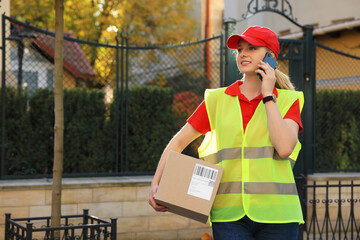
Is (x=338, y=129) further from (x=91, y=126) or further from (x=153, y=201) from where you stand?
(x=153, y=201)

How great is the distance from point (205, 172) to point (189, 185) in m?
0.10

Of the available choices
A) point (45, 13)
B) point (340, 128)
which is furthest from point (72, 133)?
point (45, 13)

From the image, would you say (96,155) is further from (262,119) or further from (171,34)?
(171,34)

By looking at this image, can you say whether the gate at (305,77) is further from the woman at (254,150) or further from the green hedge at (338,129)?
the woman at (254,150)

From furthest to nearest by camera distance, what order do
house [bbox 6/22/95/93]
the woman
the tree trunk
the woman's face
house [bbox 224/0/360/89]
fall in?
1. house [bbox 224/0/360/89]
2. house [bbox 6/22/95/93]
3. the tree trunk
4. the woman's face
5. the woman

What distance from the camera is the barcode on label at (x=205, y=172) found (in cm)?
305

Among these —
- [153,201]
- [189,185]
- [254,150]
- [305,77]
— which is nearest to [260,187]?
[254,150]

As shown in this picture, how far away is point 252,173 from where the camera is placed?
3066mm

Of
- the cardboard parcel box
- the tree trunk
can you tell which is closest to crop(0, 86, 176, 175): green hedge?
the tree trunk

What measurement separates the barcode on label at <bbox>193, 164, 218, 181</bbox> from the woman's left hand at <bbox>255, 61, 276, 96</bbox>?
439 millimetres

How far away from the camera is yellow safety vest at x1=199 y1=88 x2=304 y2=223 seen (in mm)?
3037

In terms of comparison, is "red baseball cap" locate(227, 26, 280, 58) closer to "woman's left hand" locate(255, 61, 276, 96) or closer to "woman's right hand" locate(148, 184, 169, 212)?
"woman's left hand" locate(255, 61, 276, 96)

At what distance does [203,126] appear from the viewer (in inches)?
129

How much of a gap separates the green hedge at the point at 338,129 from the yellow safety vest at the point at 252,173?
7.12m
